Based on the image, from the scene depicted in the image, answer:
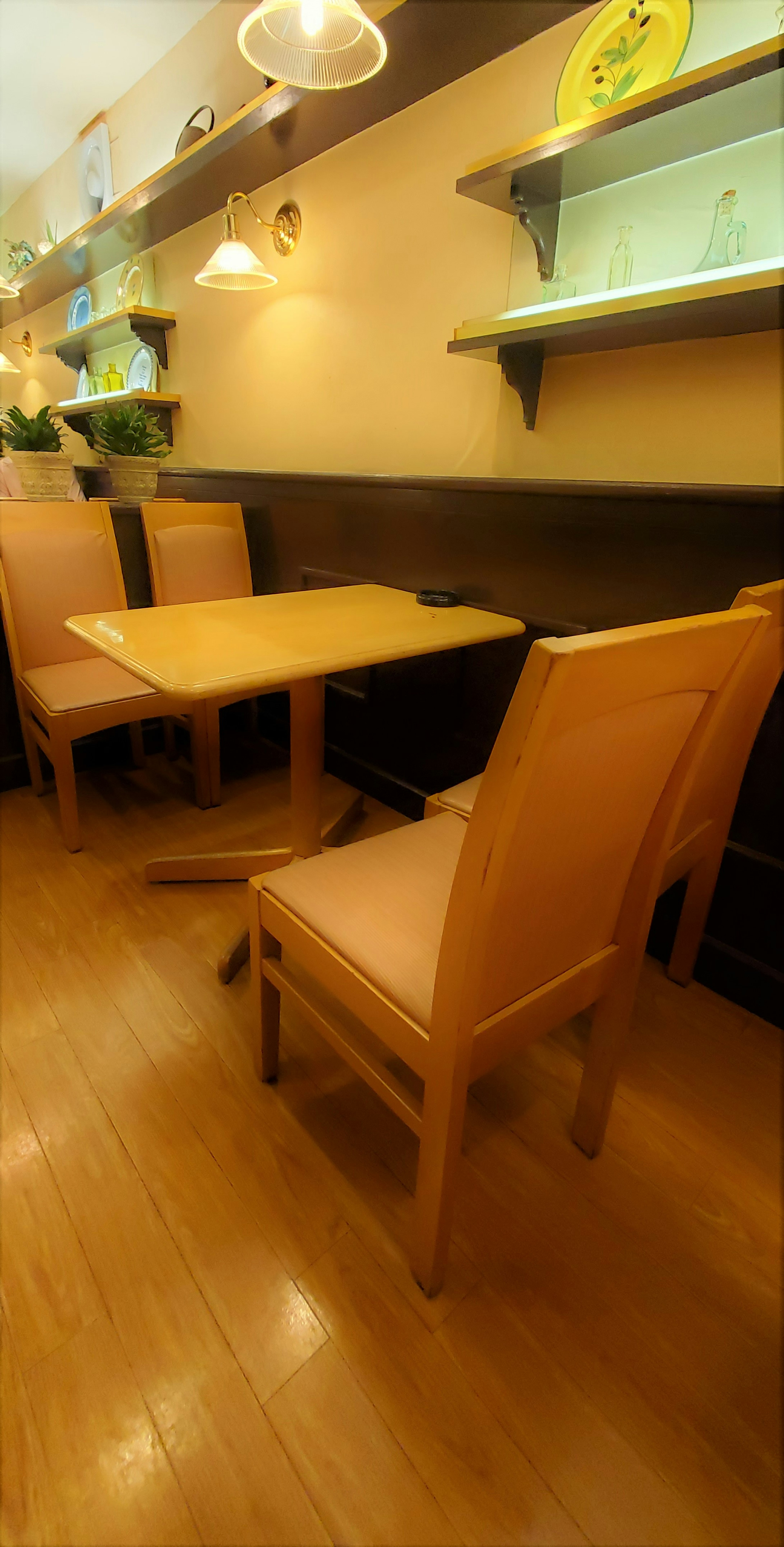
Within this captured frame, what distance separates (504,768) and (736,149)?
1.44 metres

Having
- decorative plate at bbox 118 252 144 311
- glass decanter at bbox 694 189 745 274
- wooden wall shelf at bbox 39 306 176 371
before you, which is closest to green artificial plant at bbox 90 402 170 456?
wooden wall shelf at bbox 39 306 176 371

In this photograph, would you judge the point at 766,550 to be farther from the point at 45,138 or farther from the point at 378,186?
the point at 45,138

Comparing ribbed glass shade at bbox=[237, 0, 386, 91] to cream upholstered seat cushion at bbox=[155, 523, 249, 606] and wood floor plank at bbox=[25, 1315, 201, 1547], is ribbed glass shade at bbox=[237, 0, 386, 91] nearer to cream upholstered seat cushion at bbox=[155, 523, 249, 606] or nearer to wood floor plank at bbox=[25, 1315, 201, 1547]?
cream upholstered seat cushion at bbox=[155, 523, 249, 606]

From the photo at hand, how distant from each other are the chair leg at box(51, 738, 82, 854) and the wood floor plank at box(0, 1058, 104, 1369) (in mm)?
958

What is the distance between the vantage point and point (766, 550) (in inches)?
50.0

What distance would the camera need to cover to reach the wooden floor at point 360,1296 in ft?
2.48

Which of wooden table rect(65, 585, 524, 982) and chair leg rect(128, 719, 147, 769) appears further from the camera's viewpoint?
chair leg rect(128, 719, 147, 769)

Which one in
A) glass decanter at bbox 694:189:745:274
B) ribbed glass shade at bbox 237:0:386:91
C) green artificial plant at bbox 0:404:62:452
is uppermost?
ribbed glass shade at bbox 237:0:386:91

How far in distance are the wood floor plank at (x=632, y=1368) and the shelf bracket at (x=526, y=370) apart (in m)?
1.72

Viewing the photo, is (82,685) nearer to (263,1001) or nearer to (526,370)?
(263,1001)

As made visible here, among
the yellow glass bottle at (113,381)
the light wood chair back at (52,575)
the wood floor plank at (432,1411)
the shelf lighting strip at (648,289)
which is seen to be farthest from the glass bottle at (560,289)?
the yellow glass bottle at (113,381)

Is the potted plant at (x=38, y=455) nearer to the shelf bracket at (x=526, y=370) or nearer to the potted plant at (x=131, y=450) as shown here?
the potted plant at (x=131, y=450)

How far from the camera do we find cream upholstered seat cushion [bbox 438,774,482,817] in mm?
1360

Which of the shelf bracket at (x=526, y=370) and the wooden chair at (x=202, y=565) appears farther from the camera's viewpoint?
the wooden chair at (x=202, y=565)
